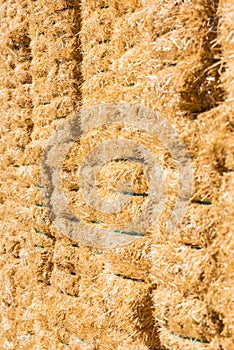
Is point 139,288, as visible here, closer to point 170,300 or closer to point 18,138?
point 170,300

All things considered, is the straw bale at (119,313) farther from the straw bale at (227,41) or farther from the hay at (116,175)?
the straw bale at (227,41)

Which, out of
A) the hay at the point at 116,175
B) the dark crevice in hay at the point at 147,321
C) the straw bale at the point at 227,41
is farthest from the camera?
the dark crevice in hay at the point at 147,321

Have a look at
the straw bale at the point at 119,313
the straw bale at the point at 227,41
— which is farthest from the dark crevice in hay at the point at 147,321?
the straw bale at the point at 227,41

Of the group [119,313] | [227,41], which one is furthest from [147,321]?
[227,41]

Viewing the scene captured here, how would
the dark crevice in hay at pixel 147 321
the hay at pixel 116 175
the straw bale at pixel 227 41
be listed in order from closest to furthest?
1. the straw bale at pixel 227 41
2. the hay at pixel 116 175
3. the dark crevice in hay at pixel 147 321

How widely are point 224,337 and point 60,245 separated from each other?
5.21ft

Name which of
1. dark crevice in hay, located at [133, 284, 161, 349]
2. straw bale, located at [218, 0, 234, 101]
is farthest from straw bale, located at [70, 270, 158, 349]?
straw bale, located at [218, 0, 234, 101]

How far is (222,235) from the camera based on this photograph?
88.5 inches

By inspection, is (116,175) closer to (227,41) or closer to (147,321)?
(147,321)

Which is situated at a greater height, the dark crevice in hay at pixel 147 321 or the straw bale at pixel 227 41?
the straw bale at pixel 227 41

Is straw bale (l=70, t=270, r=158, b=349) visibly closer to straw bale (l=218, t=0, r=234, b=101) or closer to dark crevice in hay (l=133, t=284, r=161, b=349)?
dark crevice in hay (l=133, t=284, r=161, b=349)

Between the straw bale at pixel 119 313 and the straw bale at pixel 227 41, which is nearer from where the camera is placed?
the straw bale at pixel 227 41

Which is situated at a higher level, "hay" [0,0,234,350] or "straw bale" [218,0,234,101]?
"straw bale" [218,0,234,101]

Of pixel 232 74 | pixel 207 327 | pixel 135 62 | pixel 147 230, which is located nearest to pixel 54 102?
pixel 135 62
